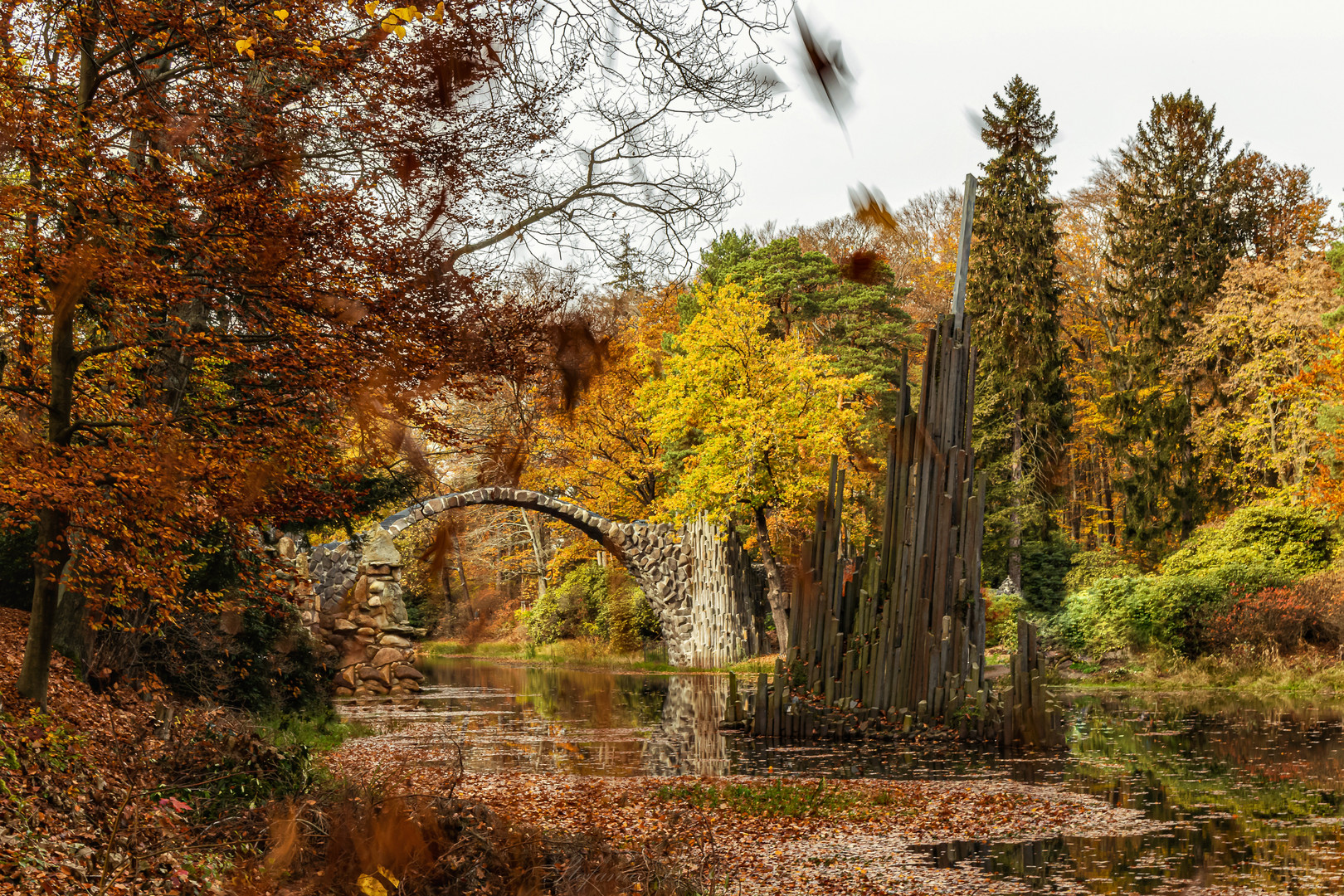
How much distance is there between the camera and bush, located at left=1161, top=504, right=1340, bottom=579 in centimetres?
2114

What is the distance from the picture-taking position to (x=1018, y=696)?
12.3 m

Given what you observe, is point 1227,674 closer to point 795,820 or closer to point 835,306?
point 795,820

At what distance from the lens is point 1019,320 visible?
29.6 metres

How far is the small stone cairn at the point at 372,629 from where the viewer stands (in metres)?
23.6

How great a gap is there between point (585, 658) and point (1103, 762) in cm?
2203

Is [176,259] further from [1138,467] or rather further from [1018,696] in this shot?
[1138,467]

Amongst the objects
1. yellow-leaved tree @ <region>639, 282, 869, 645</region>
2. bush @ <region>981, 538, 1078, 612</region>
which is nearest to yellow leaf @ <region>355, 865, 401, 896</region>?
yellow-leaved tree @ <region>639, 282, 869, 645</region>

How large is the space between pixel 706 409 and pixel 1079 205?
58.4 feet

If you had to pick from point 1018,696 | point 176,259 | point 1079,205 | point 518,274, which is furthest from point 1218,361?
point 176,259

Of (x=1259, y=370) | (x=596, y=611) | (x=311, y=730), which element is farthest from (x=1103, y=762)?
(x=596, y=611)

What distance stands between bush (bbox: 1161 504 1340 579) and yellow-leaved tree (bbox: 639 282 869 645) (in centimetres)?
751

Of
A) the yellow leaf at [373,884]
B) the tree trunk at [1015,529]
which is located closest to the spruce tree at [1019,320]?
the tree trunk at [1015,529]

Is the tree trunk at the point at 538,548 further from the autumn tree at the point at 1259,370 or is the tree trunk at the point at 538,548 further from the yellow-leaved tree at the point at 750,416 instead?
the autumn tree at the point at 1259,370

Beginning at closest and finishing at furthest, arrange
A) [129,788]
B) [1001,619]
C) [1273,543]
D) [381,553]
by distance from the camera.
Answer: [129,788], [1273,543], [381,553], [1001,619]
